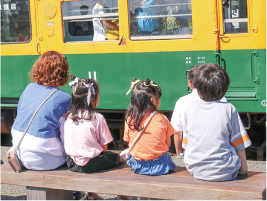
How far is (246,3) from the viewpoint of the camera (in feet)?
15.7

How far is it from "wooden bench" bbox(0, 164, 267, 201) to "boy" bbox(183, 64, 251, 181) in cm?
13

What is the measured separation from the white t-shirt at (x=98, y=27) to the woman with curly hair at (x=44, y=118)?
2.19 m

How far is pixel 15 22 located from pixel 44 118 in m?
3.36

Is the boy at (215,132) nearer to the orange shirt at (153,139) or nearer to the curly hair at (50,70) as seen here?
the orange shirt at (153,139)

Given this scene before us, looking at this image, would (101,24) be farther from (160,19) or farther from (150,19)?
(160,19)

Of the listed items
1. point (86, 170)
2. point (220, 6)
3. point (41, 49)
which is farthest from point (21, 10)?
point (86, 170)

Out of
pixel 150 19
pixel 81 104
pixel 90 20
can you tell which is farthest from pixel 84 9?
pixel 81 104

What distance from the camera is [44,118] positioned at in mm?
3145

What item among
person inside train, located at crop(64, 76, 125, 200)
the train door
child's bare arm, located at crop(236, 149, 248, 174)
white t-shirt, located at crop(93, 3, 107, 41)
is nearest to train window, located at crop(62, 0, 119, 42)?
white t-shirt, located at crop(93, 3, 107, 41)

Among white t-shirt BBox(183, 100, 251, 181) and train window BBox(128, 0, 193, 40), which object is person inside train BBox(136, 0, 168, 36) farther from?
white t-shirt BBox(183, 100, 251, 181)

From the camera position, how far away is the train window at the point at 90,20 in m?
5.32

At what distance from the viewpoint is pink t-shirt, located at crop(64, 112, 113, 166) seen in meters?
3.08

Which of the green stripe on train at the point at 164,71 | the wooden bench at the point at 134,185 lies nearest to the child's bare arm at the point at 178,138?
the green stripe on train at the point at 164,71

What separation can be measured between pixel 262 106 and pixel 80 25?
112 inches
